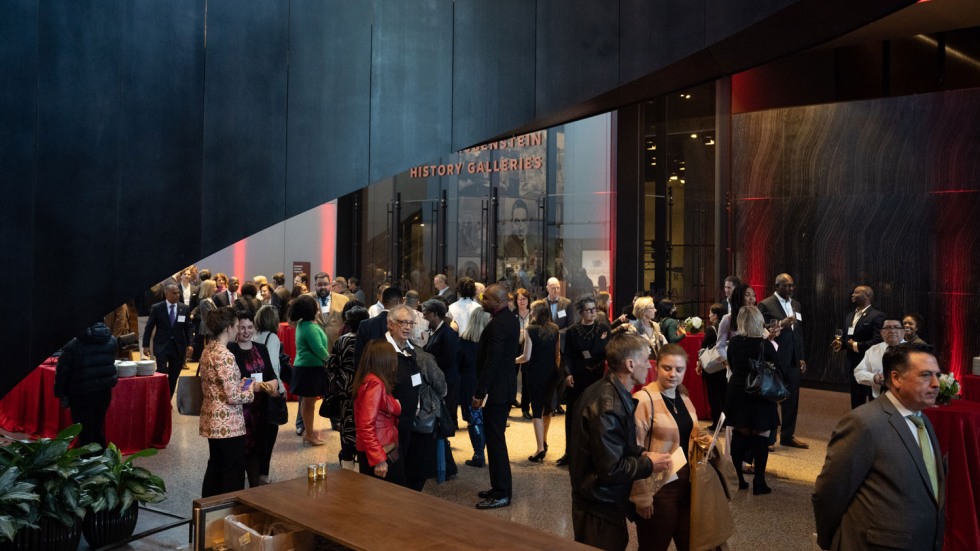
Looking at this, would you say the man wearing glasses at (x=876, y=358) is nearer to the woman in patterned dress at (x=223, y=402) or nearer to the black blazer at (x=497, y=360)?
the black blazer at (x=497, y=360)

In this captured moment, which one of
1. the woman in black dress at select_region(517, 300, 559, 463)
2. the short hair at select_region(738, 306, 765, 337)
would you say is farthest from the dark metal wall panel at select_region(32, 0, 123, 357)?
the short hair at select_region(738, 306, 765, 337)

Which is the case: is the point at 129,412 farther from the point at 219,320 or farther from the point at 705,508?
the point at 705,508

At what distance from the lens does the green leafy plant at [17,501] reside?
14.7 ft

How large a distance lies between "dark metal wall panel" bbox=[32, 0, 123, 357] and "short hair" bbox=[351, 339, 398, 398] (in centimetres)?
141

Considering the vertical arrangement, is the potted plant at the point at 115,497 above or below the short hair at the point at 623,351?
below

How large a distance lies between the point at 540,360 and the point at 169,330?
16.4 ft

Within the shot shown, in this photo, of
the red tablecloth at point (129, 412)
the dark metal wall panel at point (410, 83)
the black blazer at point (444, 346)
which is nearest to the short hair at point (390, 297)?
the black blazer at point (444, 346)

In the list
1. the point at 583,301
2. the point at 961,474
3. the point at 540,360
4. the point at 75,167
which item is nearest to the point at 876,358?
the point at 961,474

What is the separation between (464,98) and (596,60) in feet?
2.77

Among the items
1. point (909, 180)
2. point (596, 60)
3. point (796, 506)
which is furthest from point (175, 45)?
point (909, 180)

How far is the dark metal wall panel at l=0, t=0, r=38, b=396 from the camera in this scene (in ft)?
13.7

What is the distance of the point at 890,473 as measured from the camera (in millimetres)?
3215

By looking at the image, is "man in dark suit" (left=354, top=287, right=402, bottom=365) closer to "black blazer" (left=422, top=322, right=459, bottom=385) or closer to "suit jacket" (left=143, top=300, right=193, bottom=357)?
Result: "black blazer" (left=422, top=322, right=459, bottom=385)

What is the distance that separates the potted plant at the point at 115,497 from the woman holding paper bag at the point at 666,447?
3.16 meters
